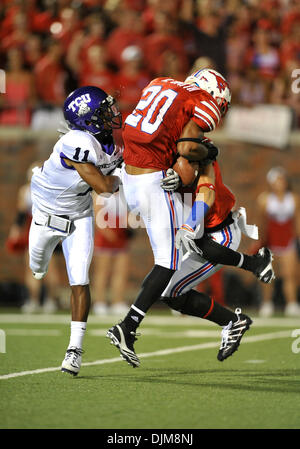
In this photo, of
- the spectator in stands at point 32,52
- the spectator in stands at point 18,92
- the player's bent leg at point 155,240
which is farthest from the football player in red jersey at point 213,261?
the spectator in stands at point 32,52

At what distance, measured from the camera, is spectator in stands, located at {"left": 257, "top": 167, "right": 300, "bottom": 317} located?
10.5 meters

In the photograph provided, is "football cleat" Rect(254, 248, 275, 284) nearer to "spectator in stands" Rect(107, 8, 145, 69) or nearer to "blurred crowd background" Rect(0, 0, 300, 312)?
"blurred crowd background" Rect(0, 0, 300, 312)

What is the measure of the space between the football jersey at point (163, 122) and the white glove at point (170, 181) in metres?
0.14

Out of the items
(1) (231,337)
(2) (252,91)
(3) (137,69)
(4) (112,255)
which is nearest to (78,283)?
(1) (231,337)

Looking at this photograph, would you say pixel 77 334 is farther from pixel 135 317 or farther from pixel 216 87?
pixel 216 87

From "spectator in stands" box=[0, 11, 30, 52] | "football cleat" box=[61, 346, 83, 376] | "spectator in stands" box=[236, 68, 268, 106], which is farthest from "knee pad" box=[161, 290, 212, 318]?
"spectator in stands" box=[0, 11, 30, 52]

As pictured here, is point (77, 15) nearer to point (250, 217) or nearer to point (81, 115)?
point (250, 217)

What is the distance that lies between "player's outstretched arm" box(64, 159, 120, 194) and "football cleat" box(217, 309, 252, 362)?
3.79 ft

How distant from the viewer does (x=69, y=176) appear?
533 cm

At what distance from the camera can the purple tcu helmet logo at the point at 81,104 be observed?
5285 mm

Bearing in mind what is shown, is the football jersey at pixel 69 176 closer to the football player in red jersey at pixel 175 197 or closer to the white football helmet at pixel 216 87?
the football player in red jersey at pixel 175 197

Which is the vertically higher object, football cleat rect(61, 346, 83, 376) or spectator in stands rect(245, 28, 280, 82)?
spectator in stands rect(245, 28, 280, 82)

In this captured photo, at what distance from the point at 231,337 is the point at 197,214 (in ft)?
2.63

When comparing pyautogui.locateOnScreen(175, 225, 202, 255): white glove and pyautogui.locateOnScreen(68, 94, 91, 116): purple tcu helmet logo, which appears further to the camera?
pyautogui.locateOnScreen(68, 94, 91, 116): purple tcu helmet logo
